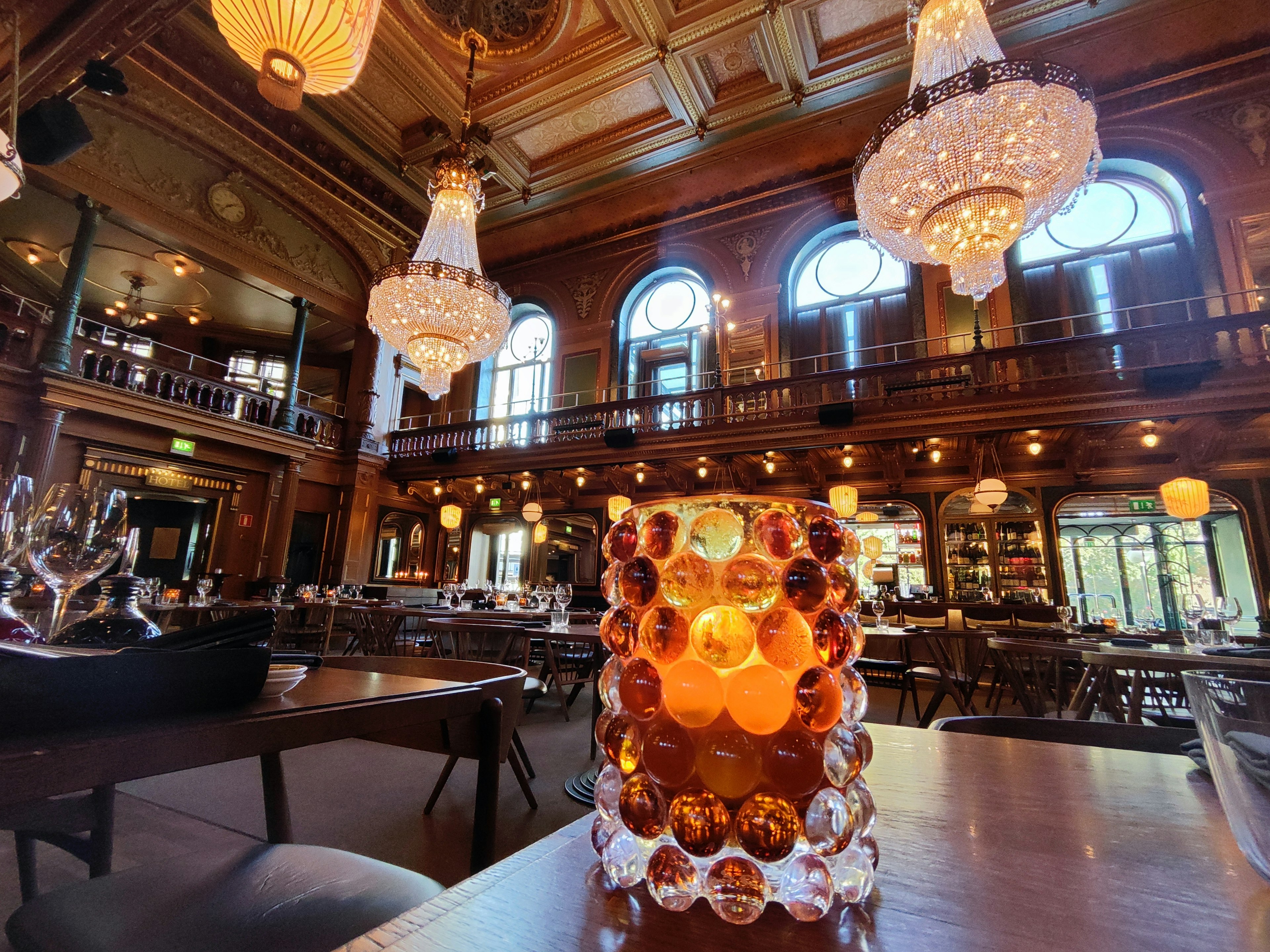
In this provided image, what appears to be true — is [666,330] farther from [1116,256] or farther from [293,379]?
[1116,256]

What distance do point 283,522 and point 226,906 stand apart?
1047cm

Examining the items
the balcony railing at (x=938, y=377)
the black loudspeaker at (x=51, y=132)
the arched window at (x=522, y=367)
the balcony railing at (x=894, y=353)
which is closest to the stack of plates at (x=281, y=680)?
the black loudspeaker at (x=51, y=132)

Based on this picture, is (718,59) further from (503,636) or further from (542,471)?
(503,636)

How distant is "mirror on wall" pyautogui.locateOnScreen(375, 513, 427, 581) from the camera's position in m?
11.9

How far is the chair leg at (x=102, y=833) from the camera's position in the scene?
3.87ft

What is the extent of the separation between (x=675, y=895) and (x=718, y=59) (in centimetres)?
1011

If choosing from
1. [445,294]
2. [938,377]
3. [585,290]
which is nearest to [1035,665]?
[445,294]

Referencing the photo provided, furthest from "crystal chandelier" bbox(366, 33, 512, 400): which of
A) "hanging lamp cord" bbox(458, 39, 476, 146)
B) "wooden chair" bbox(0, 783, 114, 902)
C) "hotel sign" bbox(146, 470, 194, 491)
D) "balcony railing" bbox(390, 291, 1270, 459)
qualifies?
"hotel sign" bbox(146, 470, 194, 491)

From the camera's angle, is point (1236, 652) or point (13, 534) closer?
point (13, 534)

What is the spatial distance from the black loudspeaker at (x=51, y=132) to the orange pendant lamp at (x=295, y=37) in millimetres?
4621

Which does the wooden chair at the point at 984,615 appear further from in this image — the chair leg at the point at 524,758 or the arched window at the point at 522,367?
the arched window at the point at 522,367

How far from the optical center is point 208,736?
23.7 inches

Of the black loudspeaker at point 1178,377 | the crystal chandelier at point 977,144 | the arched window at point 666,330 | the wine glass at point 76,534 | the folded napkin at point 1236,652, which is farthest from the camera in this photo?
the arched window at point 666,330

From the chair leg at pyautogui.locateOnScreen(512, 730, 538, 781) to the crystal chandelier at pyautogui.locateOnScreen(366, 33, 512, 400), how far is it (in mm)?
3188
